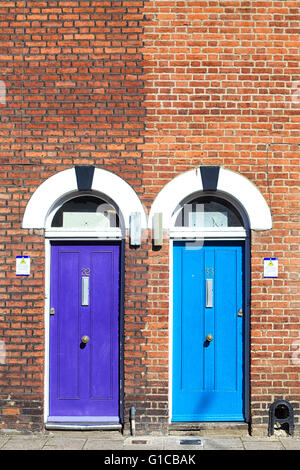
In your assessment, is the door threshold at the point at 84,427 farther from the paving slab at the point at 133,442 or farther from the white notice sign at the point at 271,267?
the white notice sign at the point at 271,267

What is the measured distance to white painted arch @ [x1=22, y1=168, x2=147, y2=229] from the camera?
658 centimetres

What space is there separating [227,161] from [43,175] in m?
2.19

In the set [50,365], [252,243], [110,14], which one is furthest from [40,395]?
[110,14]

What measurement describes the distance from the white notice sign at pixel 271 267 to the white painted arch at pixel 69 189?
4.96ft

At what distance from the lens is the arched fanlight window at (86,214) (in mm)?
6781

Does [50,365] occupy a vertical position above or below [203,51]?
below

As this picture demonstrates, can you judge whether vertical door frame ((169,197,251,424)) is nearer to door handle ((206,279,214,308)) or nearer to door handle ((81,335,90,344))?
door handle ((206,279,214,308))

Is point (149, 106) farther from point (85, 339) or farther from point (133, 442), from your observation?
point (133, 442)

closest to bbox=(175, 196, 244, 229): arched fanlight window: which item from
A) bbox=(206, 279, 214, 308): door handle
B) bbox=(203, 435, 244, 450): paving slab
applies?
bbox=(206, 279, 214, 308): door handle

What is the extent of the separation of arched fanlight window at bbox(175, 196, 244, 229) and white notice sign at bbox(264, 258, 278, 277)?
57 centimetres

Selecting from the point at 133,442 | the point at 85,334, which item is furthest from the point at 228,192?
the point at 133,442

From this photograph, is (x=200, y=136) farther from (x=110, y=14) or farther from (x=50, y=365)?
(x=50, y=365)

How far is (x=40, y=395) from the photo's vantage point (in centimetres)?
648

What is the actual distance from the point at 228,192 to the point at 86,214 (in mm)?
1736
